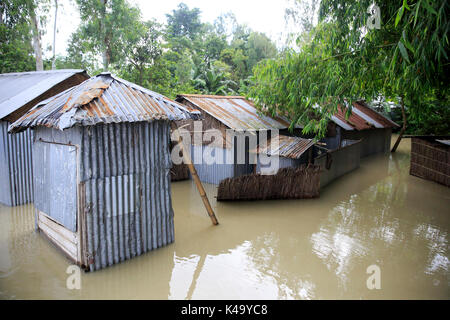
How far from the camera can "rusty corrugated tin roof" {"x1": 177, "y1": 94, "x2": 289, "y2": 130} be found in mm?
12441

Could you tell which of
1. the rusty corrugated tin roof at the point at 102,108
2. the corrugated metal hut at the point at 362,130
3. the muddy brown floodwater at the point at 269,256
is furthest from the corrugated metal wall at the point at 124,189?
the corrugated metal hut at the point at 362,130

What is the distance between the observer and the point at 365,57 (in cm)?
809

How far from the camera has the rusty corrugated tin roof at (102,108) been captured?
19.1 feet

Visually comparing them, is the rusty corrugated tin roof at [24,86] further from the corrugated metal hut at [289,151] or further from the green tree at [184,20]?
the green tree at [184,20]

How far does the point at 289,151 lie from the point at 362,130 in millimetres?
9826

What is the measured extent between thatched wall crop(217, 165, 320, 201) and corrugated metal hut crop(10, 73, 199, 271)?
340 centimetres

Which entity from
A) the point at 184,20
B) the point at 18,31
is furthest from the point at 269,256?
the point at 184,20

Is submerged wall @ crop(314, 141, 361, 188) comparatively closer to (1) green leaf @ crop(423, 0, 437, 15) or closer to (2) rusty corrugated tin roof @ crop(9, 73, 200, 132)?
(2) rusty corrugated tin roof @ crop(9, 73, 200, 132)

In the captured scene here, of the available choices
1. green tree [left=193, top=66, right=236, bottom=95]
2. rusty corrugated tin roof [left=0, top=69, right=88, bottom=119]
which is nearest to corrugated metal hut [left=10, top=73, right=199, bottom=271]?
Answer: rusty corrugated tin roof [left=0, top=69, right=88, bottom=119]

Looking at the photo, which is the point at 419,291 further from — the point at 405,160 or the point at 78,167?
the point at 405,160

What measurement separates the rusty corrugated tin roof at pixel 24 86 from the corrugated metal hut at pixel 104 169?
3391mm

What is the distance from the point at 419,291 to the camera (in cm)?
591

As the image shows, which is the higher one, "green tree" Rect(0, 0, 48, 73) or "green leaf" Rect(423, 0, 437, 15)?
"green tree" Rect(0, 0, 48, 73)
